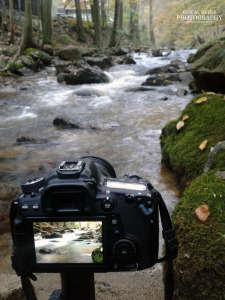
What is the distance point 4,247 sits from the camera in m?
2.57

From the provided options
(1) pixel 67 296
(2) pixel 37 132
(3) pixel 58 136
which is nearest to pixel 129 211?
(1) pixel 67 296

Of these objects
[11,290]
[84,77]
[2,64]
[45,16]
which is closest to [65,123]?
[11,290]

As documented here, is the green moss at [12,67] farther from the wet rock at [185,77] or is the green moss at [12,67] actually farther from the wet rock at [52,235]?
the wet rock at [52,235]

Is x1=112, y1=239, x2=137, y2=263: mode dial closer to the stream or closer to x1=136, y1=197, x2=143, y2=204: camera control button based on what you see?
x1=136, y1=197, x2=143, y2=204: camera control button

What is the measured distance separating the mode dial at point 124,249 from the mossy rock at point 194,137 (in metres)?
1.83

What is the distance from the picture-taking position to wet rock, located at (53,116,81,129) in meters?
6.26

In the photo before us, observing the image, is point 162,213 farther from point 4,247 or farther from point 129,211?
point 4,247

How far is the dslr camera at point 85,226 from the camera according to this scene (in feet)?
3.79

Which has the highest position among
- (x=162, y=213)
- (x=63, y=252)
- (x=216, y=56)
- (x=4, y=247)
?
(x=216, y=56)

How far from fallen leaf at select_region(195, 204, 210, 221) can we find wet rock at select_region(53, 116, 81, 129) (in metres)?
4.58

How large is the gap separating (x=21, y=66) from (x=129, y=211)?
12.9 meters

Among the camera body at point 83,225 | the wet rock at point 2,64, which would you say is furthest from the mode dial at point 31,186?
the wet rock at point 2,64

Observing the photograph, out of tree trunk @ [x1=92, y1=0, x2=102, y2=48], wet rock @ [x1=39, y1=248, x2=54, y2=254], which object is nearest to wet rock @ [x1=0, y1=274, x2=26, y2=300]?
wet rock @ [x1=39, y1=248, x2=54, y2=254]

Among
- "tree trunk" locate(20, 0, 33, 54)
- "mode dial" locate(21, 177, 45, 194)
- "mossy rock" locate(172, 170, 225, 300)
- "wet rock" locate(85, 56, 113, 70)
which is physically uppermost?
"tree trunk" locate(20, 0, 33, 54)
